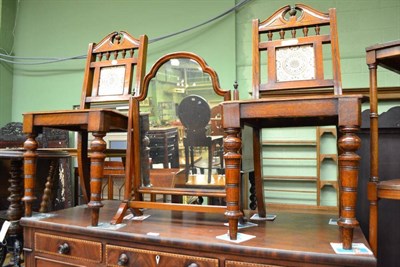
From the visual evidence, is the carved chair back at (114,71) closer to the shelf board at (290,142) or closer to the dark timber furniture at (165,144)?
the dark timber furniture at (165,144)

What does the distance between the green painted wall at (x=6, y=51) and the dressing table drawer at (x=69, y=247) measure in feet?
12.6

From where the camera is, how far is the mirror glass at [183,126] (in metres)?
1.79

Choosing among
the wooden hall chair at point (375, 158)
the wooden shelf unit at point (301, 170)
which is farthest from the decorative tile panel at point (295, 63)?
the wooden shelf unit at point (301, 170)

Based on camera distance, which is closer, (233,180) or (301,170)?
(233,180)

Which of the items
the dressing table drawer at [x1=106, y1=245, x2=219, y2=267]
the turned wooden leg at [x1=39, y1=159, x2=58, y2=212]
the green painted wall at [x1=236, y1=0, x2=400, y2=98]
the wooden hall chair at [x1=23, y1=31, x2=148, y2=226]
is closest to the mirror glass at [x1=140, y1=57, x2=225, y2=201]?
the wooden hall chair at [x1=23, y1=31, x2=148, y2=226]

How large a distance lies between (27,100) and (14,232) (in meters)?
3.47

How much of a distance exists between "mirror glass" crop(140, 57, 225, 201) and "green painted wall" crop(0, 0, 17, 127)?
4026mm

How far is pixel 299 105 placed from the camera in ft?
4.33

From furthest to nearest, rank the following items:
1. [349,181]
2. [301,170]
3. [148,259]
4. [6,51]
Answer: [6,51] < [301,170] < [148,259] < [349,181]

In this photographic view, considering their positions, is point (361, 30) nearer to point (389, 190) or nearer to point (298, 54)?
point (298, 54)

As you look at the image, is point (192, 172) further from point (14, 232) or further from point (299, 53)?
point (14, 232)

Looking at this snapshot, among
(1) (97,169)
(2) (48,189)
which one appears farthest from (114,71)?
(2) (48,189)

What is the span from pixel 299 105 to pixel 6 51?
16.6ft

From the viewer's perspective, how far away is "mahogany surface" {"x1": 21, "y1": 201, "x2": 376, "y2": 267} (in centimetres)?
124
